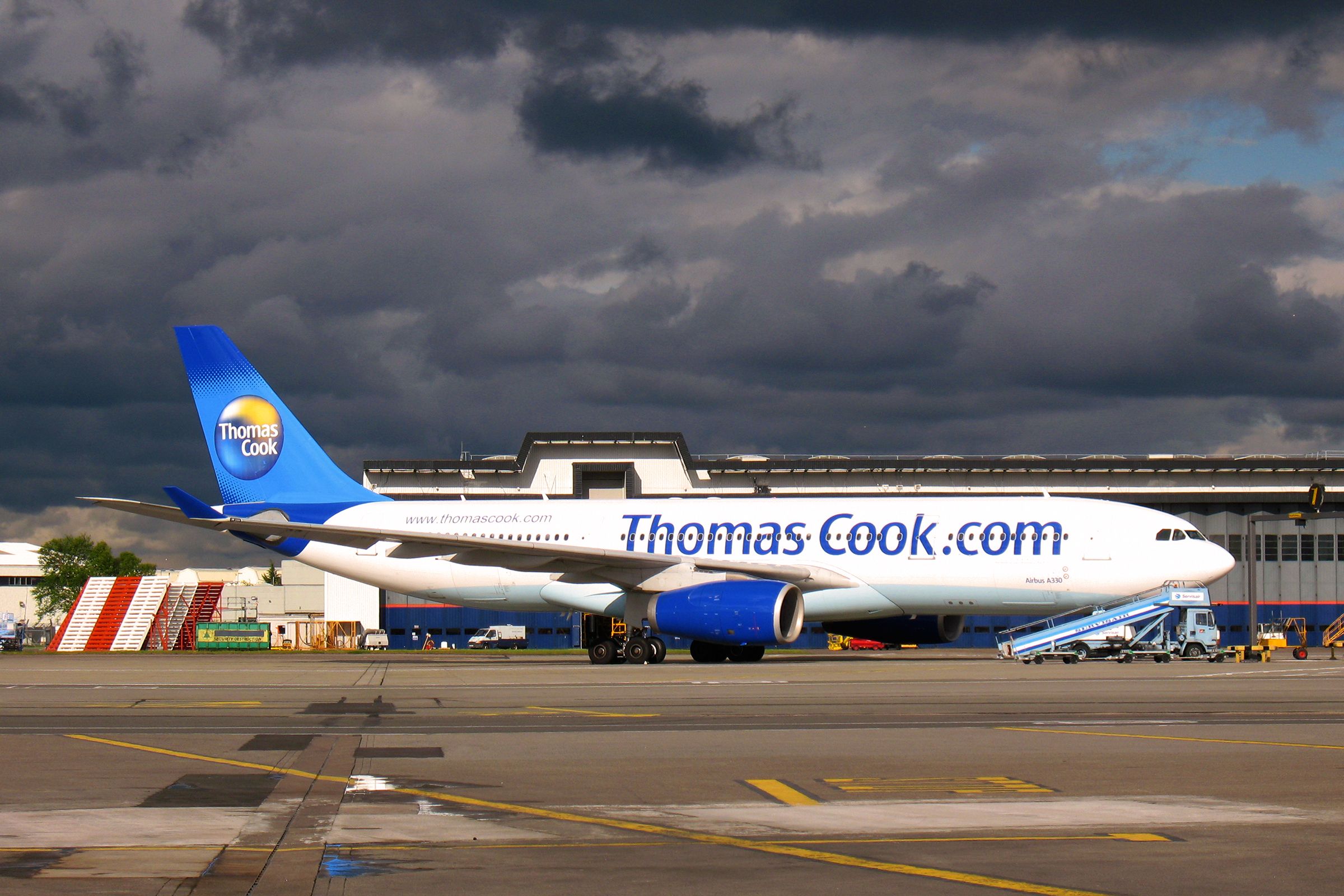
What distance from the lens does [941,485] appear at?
232 feet

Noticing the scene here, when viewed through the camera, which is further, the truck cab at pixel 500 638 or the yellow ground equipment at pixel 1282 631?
the truck cab at pixel 500 638

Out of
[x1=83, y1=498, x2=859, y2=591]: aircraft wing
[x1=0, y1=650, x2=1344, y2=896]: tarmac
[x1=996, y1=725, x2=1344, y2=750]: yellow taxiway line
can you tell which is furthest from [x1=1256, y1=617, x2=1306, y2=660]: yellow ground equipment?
[x1=996, y1=725, x2=1344, y2=750]: yellow taxiway line

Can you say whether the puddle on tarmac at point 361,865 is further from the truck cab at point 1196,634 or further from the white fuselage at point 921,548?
the truck cab at point 1196,634

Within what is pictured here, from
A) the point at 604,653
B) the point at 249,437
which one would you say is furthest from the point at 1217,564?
the point at 249,437

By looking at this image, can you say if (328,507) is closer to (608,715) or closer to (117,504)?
(117,504)

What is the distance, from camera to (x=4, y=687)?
86.9ft

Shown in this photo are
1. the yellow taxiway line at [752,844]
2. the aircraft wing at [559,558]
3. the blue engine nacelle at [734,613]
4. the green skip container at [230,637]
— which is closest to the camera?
the yellow taxiway line at [752,844]

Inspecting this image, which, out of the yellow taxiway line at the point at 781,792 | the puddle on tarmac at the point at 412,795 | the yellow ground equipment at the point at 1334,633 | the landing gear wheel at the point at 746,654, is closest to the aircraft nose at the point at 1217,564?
the landing gear wheel at the point at 746,654

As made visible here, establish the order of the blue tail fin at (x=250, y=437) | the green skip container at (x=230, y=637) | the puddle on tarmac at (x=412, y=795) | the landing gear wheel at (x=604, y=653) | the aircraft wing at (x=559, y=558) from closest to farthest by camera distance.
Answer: the puddle on tarmac at (x=412, y=795)
the aircraft wing at (x=559, y=558)
the landing gear wheel at (x=604, y=653)
the blue tail fin at (x=250, y=437)
the green skip container at (x=230, y=637)

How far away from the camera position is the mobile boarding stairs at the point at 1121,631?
34469 millimetres

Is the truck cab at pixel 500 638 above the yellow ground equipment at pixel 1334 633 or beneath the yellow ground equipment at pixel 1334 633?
beneath

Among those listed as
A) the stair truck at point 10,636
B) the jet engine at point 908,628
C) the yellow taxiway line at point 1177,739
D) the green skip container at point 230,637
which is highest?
the jet engine at point 908,628

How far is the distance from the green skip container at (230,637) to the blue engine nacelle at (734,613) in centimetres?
3934

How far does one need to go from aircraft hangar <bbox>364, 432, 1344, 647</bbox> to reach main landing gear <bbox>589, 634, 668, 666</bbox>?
3255 centimetres
